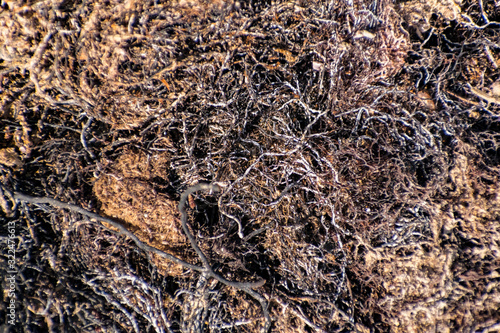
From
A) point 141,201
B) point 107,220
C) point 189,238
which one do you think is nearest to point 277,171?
point 189,238

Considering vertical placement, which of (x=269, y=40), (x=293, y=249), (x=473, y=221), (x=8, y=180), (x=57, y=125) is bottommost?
(x=293, y=249)

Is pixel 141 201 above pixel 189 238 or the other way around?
above

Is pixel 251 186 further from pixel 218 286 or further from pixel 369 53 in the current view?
pixel 369 53

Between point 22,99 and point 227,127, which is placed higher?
point 22,99

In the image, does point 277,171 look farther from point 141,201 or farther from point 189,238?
point 141,201

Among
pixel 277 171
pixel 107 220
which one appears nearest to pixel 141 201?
pixel 107 220

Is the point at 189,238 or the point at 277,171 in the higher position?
the point at 277,171

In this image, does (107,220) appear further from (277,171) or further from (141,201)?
(277,171)

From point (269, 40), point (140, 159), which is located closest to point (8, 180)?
point (140, 159)
